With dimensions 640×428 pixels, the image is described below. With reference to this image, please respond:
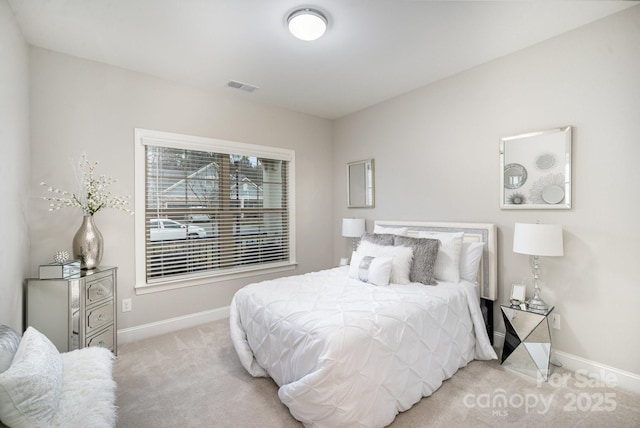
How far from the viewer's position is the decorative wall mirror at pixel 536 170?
7.75 feet

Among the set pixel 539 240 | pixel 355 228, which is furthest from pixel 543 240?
pixel 355 228

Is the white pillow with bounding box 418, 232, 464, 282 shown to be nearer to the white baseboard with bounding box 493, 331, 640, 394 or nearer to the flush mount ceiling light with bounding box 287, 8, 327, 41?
the white baseboard with bounding box 493, 331, 640, 394

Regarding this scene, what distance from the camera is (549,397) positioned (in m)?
1.97

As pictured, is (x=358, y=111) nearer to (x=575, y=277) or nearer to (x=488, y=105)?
(x=488, y=105)

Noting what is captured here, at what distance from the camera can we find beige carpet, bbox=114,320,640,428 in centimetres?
176

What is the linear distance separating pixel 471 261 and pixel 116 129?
3.71 meters

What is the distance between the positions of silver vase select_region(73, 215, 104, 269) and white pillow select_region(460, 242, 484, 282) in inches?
131

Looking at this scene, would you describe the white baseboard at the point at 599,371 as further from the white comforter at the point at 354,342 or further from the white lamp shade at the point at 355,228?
the white lamp shade at the point at 355,228

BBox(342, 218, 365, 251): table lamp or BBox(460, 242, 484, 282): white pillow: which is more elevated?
BBox(342, 218, 365, 251): table lamp

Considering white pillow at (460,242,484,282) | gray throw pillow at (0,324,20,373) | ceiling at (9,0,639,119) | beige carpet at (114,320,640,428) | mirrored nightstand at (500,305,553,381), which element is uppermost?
ceiling at (9,0,639,119)

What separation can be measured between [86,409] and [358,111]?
4078 mm

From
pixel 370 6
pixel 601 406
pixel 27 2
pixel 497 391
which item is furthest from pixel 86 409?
pixel 601 406

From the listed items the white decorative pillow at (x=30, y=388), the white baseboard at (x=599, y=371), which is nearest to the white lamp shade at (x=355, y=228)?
the white baseboard at (x=599, y=371)

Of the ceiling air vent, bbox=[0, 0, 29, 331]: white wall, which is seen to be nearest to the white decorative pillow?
bbox=[0, 0, 29, 331]: white wall
